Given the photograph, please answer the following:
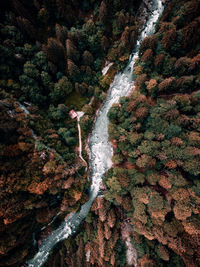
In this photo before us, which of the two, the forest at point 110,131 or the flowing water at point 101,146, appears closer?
the forest at point 110,131

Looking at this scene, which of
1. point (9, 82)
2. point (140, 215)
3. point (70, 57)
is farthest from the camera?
point (70, 57)

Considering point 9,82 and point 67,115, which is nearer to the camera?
point 9,82

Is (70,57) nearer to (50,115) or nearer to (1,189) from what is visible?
(50,115)

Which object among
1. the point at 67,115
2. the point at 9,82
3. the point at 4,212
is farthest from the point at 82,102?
the point at 4,212

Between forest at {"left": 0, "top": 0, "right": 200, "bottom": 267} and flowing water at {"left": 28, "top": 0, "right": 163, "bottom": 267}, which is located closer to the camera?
forest at {"left": 0, "top": 0, "right": 200, "bottom": 267}
